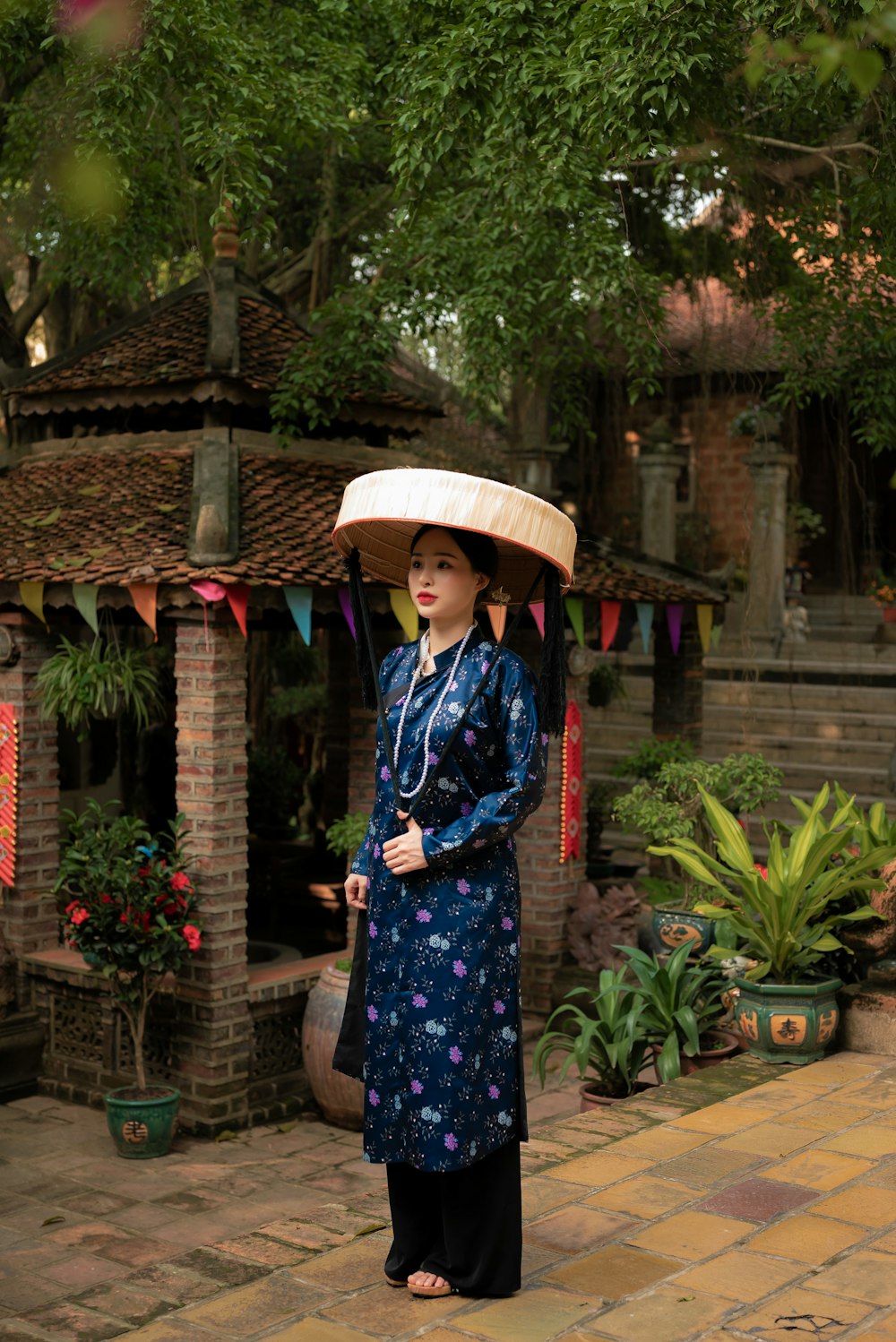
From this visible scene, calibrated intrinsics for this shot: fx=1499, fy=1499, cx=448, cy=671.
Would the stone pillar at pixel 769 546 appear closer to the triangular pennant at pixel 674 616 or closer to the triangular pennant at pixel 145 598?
the triangular pennant at pixel 674 616

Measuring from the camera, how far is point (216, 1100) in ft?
27.0

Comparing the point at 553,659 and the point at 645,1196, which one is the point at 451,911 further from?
the point at 645,1196

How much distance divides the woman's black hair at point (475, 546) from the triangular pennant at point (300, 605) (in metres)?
4.30

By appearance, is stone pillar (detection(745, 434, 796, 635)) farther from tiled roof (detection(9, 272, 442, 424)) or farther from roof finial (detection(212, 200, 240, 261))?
roof finial (detection(212, 200, 240, 261))

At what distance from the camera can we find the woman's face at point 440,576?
3.71 metres

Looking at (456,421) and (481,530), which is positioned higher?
(456,421)

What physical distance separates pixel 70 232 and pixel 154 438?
7.26 feet

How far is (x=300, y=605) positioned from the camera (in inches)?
320

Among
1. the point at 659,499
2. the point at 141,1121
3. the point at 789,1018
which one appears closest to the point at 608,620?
the point at 141,1121

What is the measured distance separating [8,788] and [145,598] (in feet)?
6.06

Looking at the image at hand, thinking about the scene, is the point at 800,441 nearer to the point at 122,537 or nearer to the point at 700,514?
the point at 700,514

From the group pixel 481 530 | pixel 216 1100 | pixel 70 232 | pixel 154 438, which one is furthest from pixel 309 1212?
pixel 70 232

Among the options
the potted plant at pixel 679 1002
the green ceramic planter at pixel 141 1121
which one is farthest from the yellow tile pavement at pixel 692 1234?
the green ceramic planter at pixel 141 1121

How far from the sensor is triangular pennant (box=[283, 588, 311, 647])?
811 centimetres
